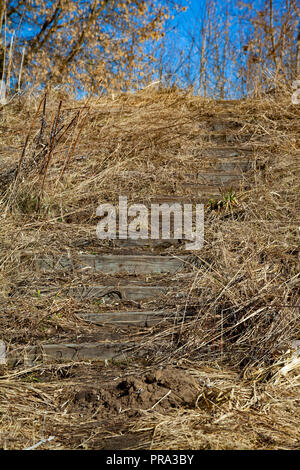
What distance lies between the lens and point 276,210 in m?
4.34

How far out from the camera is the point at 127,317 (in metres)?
3.34

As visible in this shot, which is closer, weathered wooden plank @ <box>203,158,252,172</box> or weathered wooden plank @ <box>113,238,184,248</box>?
weathered wooden plank @ <box>113,238,184,248</box>

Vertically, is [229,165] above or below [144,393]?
above

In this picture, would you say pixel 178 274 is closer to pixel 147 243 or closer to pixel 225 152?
pixel 147 243

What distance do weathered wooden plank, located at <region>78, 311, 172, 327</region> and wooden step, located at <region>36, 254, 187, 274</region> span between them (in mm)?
517

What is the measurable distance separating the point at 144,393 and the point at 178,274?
4.22 ft

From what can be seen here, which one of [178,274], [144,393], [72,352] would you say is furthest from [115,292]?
[144,393]

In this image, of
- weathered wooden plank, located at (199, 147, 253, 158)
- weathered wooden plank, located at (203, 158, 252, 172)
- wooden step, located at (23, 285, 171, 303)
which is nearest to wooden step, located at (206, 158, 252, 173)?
weathered wooden plank, located at (203, 158, 252, 172)

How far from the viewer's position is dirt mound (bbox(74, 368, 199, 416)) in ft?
8.35

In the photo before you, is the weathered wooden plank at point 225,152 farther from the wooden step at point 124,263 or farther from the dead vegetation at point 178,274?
the wooden step at point 124,263

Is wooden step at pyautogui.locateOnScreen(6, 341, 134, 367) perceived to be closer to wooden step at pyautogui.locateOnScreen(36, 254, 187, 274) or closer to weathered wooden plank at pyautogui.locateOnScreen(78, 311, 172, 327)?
weathered wooden plank at pyautogui.locateOnScreen(78, 311, 172, 327)

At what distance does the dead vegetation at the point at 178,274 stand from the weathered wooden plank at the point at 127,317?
10 cm

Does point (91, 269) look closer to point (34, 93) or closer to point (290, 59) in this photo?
point (34, 93)
